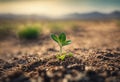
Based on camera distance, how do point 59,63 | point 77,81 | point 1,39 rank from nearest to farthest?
1. point 77,81
2. point 59,63
3. point 1,39

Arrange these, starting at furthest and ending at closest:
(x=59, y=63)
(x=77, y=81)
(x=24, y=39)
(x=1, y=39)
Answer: (x=1, y=39), (x=24, y=39), (x=59, y=63), (x=77, y=81)

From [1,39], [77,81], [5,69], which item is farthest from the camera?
[1,39]

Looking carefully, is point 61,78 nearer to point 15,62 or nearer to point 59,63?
point 59,63

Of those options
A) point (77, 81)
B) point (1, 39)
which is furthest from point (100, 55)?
point (1, 39)

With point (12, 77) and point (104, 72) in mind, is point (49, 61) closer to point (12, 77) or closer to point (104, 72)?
point (12, 77)

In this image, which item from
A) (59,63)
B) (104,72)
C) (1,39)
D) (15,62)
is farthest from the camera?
(1,39)

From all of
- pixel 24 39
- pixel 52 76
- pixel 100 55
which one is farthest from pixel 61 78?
pixel 24 39

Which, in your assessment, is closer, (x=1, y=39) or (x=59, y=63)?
(x=59, y=63)

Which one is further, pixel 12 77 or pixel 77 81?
pixel 12 77
